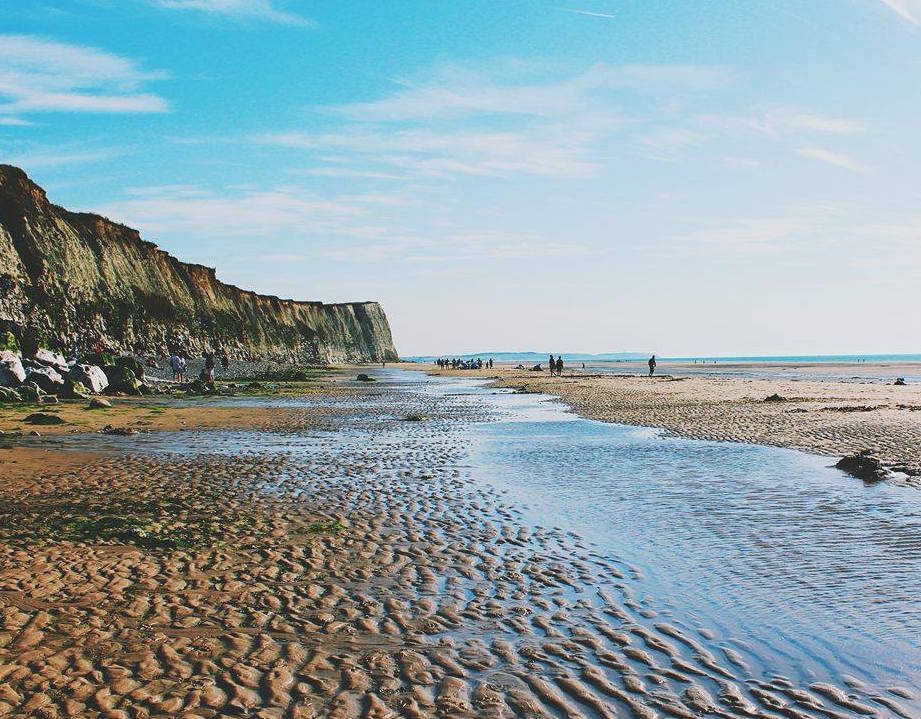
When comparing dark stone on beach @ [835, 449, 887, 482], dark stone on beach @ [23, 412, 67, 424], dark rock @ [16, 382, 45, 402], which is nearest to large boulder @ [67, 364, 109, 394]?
dark rock @ [16, 382, 45, 402]

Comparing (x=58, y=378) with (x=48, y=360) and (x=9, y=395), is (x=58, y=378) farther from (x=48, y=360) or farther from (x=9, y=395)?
(x=9, y=395)

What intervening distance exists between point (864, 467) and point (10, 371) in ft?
113

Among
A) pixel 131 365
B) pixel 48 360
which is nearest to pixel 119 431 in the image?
pixel 48 360

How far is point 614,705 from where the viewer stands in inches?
213

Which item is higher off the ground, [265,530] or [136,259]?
[136,259]

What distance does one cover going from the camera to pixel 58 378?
117 feet

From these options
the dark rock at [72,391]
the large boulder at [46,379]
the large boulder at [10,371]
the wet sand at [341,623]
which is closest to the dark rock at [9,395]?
the large boulder at [10,371]

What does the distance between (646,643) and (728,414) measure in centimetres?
2524

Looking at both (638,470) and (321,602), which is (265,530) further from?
(638,470)

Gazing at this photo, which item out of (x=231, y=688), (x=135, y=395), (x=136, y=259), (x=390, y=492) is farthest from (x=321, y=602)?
(x=136, y=259)

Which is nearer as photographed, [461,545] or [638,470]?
[461,545]

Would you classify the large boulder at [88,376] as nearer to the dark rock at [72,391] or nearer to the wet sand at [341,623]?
the dark rock at [72,391]

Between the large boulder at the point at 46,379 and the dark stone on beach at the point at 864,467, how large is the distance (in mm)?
33777

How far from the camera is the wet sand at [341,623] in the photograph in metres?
5.41
